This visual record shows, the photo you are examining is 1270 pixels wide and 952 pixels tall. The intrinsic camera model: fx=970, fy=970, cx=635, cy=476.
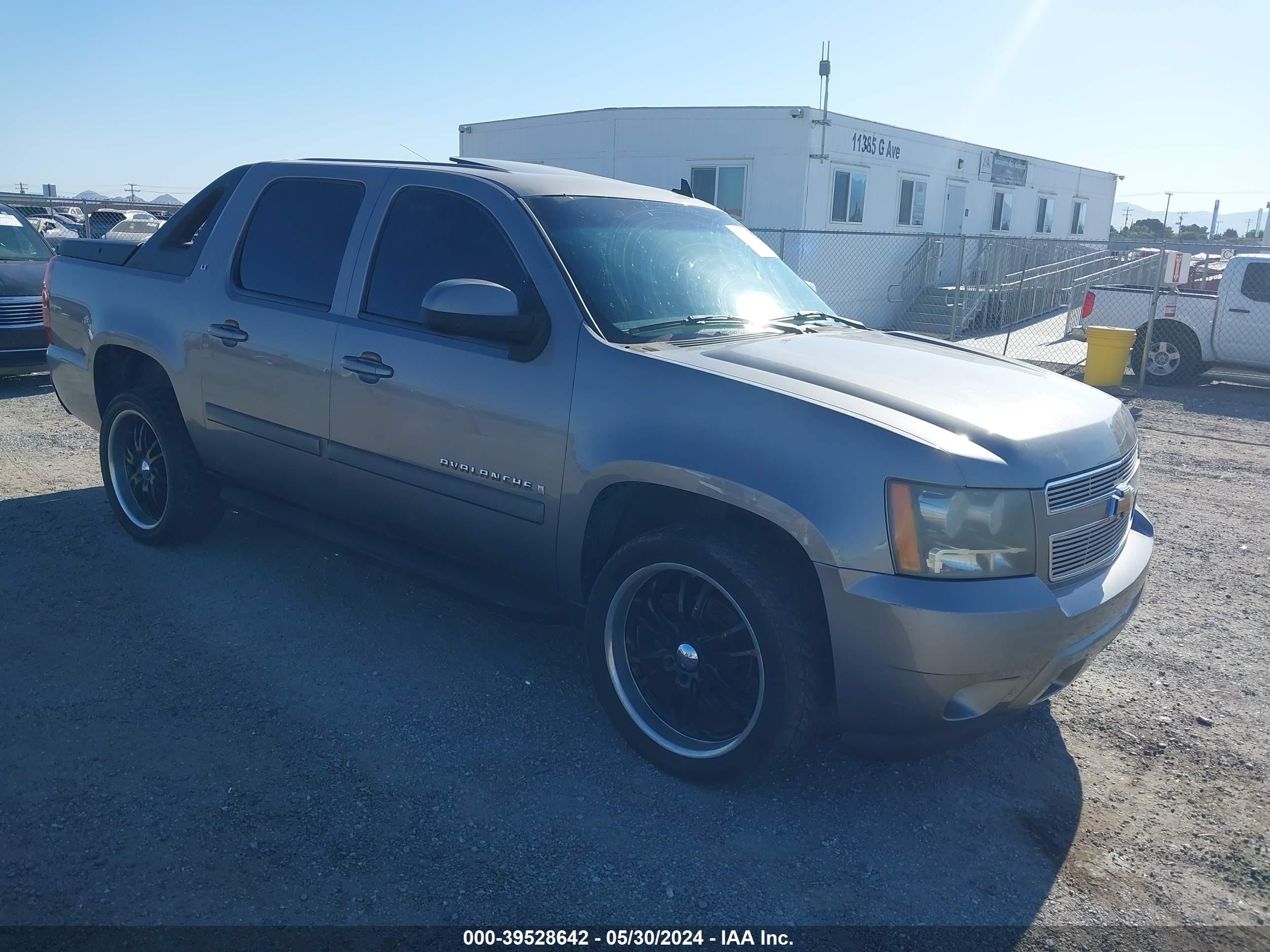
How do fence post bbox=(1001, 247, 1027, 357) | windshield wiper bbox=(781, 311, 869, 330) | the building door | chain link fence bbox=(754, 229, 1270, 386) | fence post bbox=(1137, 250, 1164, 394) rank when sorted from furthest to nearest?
the building door < fence post bbox=(1001, 247, 1027, 357) < fence post bbox=(1137, 250, 1164, 394) < chain link fence bbox=(754, 229, 1270, 386) < windshield wiper bbox=(781, 311, 869, 330)

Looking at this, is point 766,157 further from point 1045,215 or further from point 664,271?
point 664,271

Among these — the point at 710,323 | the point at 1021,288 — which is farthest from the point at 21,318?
the point at 1021,288

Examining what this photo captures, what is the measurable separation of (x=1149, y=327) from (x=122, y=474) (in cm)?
1270

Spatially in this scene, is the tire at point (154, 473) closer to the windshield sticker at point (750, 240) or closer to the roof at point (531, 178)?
the roof at point (531, 178)

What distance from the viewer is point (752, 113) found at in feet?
59.1

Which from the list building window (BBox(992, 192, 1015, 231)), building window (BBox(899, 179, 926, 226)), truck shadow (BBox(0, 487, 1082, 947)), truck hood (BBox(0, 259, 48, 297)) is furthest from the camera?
building window (BBox(992, 192, 1015, 231))

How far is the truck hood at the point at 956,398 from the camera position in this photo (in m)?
2.93

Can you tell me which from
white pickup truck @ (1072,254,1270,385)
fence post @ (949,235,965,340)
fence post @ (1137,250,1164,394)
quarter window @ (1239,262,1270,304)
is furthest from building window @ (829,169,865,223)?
quarter window @ (1239,262,1270,304)

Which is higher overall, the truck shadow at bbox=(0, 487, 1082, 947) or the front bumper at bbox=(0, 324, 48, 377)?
the front bumper at bbox=(0, 324, 48, 377)

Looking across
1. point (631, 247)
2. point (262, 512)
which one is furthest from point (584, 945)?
point (262, 512)

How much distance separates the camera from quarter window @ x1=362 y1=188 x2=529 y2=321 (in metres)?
3.84

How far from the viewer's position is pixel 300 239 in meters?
4.53

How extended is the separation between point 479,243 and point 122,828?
95.2 inches

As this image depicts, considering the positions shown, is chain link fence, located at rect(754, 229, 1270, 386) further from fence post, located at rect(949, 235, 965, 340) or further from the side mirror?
the side mirror
